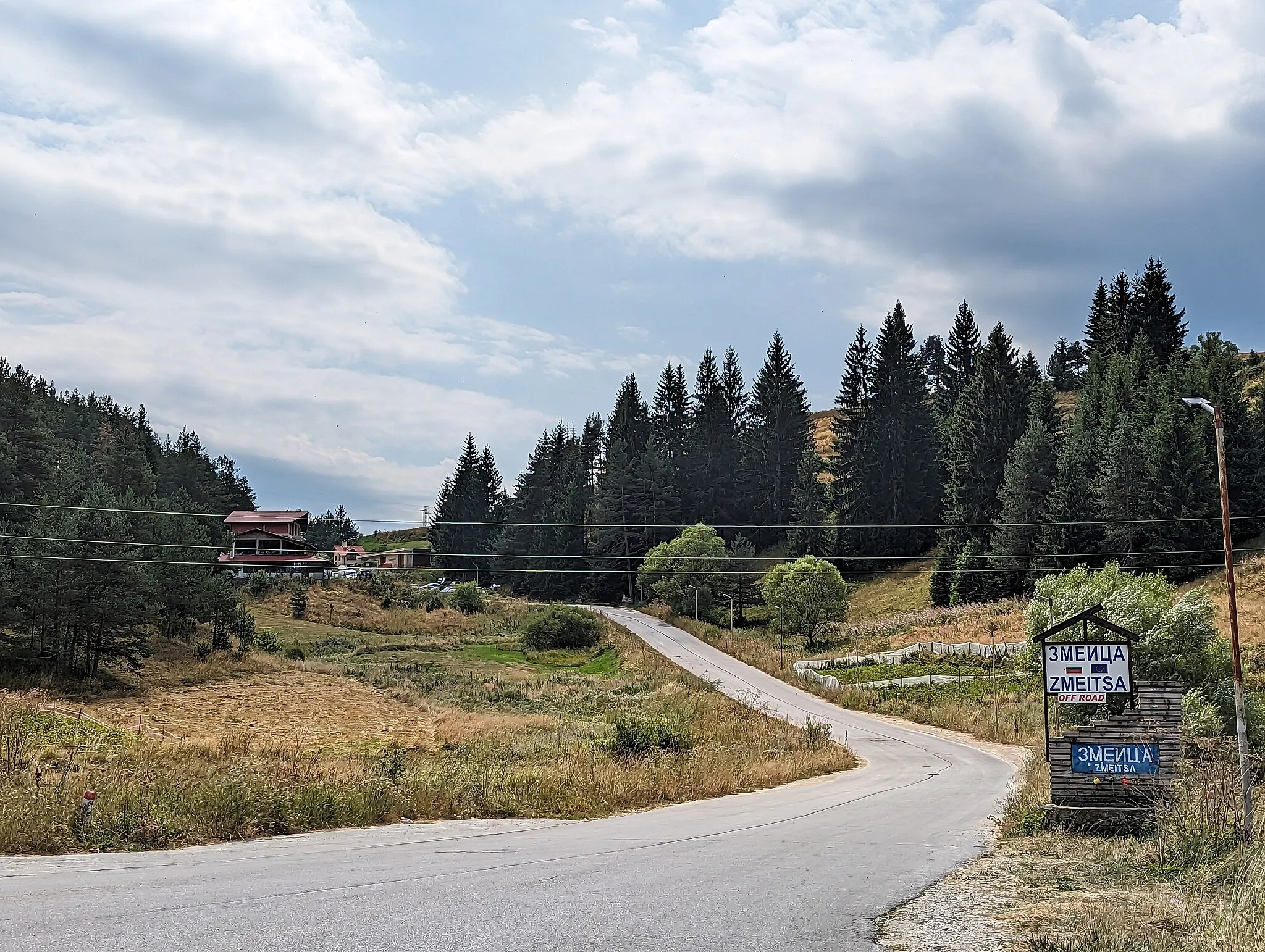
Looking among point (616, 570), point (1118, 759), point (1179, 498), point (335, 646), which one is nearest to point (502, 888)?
point (1118, 759)

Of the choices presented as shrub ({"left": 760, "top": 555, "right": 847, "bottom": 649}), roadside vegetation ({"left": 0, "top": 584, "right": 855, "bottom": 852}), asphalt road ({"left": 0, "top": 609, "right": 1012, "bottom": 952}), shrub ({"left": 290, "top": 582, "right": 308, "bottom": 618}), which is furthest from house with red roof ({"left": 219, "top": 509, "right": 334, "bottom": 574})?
asphalt road ({"left": 0, "top": 609, "right": 1012, "bottom": 952})

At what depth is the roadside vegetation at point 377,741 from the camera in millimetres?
12047

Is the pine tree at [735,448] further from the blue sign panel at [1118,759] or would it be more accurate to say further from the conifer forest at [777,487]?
the blue sign panel at [1118,759]

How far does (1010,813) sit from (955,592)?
63516mm

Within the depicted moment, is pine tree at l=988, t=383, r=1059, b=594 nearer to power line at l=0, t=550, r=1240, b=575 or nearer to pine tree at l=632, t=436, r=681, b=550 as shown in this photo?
power line at l=0, t=550, r=1240, b=575

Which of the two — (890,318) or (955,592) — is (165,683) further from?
(890,318)

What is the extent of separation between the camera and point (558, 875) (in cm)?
980

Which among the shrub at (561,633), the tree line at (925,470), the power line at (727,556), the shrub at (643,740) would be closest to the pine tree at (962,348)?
the tree line at (925,470)

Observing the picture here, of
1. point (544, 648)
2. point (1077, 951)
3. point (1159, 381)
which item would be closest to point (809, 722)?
point (1077, 951)

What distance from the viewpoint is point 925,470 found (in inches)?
3787

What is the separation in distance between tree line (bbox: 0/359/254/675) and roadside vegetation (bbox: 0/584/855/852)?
304 cm

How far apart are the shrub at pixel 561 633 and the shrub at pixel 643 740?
43360 millimetres

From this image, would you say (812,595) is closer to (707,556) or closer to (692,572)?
(707,556)

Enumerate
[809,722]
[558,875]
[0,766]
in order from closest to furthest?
[558,875] → [0,766] → [809,722]
